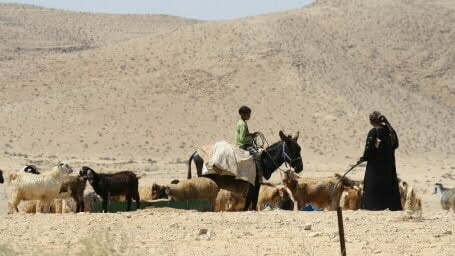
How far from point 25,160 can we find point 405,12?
41490 mm

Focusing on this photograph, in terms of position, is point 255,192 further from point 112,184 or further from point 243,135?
point 112,184

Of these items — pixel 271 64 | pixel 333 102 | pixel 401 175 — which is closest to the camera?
pixel 401 175

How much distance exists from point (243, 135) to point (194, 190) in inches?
96.0

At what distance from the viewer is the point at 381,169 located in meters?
16.5

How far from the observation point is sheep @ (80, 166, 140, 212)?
735 inches

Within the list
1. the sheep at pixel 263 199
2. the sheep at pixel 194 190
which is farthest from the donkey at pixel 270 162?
the sheep at pixel 194 190

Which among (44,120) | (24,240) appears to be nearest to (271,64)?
(44,120)

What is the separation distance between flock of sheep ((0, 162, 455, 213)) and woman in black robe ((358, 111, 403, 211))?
1441 mm

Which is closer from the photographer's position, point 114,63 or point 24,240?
point 24,240

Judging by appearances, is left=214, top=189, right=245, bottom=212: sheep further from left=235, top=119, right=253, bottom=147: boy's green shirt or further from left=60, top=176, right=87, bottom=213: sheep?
left=60, top=176, right=87, bottom=213: sheep

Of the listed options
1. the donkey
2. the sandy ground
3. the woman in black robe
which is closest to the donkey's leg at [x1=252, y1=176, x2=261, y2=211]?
the donkey

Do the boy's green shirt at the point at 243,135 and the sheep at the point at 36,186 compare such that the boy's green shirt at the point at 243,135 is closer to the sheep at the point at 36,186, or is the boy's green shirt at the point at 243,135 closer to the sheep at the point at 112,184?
the sheep at the point at 112,184

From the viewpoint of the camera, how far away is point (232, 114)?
60250 mm

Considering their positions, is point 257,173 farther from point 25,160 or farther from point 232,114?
point 232,114
